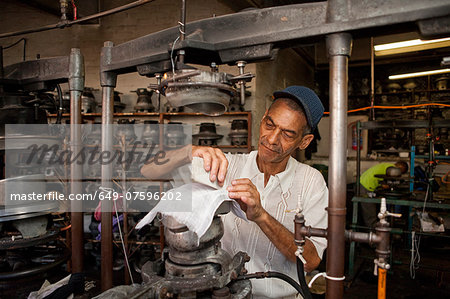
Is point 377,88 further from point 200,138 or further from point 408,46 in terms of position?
point 200,138

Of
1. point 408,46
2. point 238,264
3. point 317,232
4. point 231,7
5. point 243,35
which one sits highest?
point 231,7

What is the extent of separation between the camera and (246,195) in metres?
1.08

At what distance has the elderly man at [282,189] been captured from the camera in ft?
4.87

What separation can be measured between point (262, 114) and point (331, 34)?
4.81 metres

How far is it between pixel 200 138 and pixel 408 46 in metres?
3.20

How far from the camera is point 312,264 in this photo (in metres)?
1.46

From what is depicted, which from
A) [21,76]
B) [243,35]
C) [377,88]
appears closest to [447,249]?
[377,88]

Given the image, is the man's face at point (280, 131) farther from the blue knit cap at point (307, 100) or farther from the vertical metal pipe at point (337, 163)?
the vertical metal pipe at point (337, 163)

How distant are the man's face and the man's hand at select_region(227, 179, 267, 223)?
0.49 m

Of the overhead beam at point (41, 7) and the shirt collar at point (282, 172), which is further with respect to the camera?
the overhead beam at point (41, 7)

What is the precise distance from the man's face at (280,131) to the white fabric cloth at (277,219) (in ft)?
0.53

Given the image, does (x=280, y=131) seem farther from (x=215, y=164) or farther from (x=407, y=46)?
(x=407, y=46)

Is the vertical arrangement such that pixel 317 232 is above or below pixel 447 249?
above

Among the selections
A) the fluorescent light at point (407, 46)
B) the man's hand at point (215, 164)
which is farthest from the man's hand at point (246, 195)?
the fluorescent light at point (407, 46)
